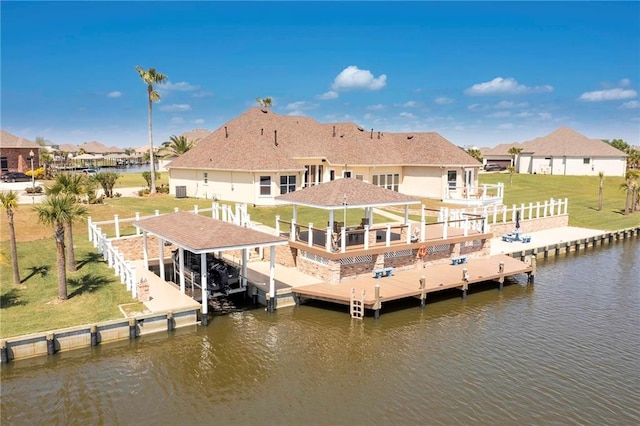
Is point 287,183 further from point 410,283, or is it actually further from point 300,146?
point 410,283

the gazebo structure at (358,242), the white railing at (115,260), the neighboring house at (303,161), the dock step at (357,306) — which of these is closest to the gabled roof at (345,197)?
the gazebo structure at (358,242)

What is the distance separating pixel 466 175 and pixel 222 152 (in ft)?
75.3

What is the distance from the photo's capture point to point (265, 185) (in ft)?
131

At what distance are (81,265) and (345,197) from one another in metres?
13.4

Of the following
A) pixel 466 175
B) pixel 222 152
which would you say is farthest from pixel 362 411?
pixel 466 175

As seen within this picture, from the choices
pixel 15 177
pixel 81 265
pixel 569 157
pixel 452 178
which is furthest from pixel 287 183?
pixel 569 157

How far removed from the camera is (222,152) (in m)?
42.5

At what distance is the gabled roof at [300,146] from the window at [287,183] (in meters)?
1.19

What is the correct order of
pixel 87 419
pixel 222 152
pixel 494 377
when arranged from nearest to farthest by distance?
1. pixel 87 419
2. pixel 494 377
3. pixel 222 152

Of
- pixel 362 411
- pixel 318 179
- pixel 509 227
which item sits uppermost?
pixel 318 179

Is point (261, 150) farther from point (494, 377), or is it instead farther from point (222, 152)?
point (494, 377)

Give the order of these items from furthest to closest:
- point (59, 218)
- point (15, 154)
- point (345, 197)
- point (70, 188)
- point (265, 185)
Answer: point (15, 154), point (265, 185), point (345, 197), point (70, 188), point (59, 218)

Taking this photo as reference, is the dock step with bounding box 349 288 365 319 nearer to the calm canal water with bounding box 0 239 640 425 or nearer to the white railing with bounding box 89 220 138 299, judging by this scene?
the calm canal water with bounding box 0 239 640 425

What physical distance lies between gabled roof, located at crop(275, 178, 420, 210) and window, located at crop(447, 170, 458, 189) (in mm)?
20894
